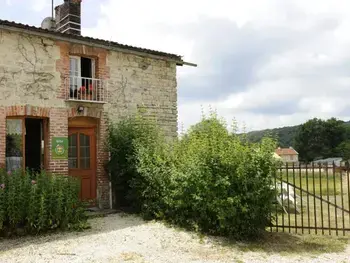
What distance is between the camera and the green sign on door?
34.1 ft

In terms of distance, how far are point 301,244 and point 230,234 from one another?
1492 mm

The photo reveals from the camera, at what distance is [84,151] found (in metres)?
11.4

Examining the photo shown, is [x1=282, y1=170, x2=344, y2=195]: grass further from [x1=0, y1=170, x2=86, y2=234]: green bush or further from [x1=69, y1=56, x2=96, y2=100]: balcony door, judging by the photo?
[x1=69, y1=56, x2=96, y2=100]: balcony door

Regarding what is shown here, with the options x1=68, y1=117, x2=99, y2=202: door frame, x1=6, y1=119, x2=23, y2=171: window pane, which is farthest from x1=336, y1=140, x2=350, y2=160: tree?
x1=6, y1=119, x2=23, y2=171: window pane

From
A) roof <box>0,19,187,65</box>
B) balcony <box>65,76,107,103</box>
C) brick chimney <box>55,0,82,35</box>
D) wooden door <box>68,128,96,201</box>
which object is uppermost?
brick chimney <box>55,0,82,35</box>

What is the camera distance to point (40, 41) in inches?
409

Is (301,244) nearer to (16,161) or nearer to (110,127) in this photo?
(110,127)

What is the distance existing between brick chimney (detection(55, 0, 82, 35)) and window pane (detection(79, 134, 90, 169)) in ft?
12.5

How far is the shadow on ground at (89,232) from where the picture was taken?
7.56 m

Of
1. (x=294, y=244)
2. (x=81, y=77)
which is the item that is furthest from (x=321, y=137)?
(x=294, y=244)

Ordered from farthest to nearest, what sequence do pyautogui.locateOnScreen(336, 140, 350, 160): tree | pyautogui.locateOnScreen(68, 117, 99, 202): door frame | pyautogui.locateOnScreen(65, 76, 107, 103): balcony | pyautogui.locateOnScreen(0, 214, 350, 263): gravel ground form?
1. pyautogui.locateOnScreen(336, 140, 350, 160): tree
2. pyautogui.locateOnScreen(68, 117, 99, 202): door frame
3. pyautogui.locateOnScreen(65, 76, 107, 103): balcony
4. pyautogui.locateOnScreen(0, 214, 350, 263): gravel ground

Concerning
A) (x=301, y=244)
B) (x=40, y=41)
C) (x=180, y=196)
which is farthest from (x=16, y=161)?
(x=301, y=244)

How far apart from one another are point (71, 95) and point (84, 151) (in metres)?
1.73

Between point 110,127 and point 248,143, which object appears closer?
point 248,143
